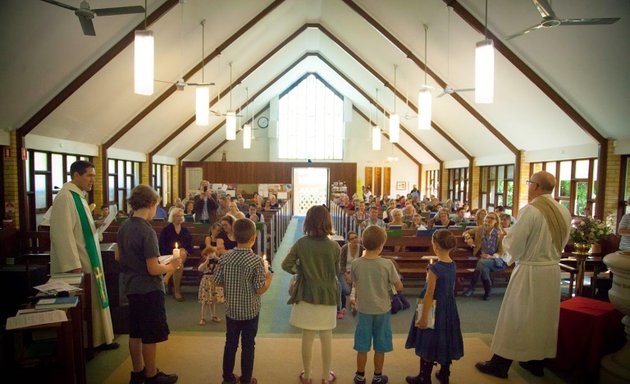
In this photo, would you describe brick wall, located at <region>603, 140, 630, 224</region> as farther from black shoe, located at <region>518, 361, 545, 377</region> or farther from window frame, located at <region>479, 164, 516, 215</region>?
black shoe, located at <region>518, 361, 545, 377</region>

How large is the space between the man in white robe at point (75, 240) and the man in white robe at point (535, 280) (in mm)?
3552

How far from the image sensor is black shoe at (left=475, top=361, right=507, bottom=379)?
11.7 feet

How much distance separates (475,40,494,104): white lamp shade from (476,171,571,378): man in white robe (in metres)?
1.72

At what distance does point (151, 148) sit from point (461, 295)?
37.0 ft

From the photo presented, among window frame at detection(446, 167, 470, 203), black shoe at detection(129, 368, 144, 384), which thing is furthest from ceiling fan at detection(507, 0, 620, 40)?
window frame at detection(446, 167, 470, 203)

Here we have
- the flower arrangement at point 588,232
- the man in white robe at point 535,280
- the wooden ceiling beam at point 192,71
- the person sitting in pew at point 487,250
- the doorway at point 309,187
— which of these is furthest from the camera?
the doorway at point 309,187

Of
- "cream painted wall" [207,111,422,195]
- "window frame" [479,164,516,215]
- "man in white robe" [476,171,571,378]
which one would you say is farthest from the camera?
"cream painted wall" [207,111,422,195]

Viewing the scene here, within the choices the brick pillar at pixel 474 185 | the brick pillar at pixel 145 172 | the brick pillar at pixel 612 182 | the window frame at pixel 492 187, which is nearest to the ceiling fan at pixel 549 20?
the brick pillar at pixel 612 182

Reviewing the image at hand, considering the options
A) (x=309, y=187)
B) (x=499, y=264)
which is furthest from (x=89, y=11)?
(x=309, y=187)

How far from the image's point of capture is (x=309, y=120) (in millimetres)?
20188

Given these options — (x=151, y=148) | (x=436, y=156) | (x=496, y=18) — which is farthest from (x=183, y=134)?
(x=496, y=18)

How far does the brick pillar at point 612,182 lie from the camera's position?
7809 mm

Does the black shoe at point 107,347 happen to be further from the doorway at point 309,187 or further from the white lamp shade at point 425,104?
the doorway at point 309,187

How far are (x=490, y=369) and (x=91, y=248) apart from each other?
373 centimetres
